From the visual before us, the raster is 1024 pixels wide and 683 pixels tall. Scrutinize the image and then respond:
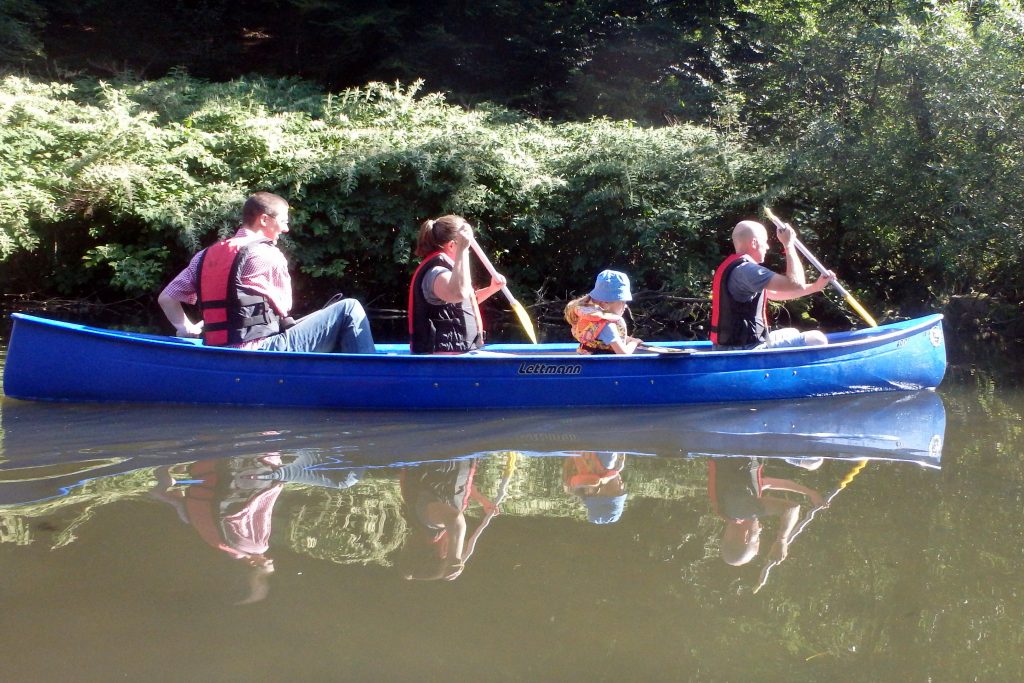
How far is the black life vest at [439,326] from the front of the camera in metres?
5.77

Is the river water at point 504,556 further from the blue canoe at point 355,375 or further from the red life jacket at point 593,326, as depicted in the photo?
the red life jacket at point 593,326

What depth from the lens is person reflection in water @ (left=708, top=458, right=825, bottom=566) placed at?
3.17 meters

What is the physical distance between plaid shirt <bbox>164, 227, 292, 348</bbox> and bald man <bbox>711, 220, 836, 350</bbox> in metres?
2.54

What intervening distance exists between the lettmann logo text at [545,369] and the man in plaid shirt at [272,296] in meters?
0.91

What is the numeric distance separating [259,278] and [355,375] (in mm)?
743

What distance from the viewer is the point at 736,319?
6180 millimetres

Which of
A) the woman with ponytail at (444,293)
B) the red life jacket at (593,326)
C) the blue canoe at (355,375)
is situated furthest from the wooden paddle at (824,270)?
the woman with ponytail at (444,293)

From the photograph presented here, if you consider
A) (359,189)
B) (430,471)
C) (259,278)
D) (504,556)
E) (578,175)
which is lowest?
(504,556)

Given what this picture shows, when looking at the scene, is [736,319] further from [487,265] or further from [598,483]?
[598,483]

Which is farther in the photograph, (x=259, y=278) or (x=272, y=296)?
(x=272, y=296)

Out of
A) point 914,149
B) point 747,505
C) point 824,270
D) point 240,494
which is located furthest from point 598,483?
point 914,149

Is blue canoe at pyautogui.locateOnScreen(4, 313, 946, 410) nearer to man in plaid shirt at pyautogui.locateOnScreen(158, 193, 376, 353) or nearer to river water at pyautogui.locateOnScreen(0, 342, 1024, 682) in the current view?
man in plaid shirt at pyautogui.locateOnScreen(158, 193, 376, 353)

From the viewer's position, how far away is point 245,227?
5.36 meters

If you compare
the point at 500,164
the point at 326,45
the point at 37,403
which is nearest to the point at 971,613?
the point at 37,403
